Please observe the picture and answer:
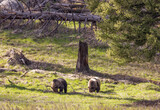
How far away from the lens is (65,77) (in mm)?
14664

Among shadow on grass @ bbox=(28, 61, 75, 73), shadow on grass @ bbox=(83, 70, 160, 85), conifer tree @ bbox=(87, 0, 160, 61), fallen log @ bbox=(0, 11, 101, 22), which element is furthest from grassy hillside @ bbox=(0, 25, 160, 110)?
fallen log @ bbox=(0, 11, 101, 22)

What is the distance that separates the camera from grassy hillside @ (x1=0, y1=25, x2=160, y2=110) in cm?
937

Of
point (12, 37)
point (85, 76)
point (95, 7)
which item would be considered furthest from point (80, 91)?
point (12, 37)

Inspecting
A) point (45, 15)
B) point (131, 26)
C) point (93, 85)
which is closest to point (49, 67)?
point (93, 85)

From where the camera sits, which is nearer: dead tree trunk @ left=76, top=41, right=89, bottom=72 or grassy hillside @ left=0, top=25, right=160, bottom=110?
grassy hillside @ left=0, top=25, right=160, bottom=110

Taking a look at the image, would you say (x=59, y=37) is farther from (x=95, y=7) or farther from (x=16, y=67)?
(x=95, y=7)

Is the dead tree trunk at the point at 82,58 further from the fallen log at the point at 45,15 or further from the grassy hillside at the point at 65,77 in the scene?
the fallen log at the point at 45,15

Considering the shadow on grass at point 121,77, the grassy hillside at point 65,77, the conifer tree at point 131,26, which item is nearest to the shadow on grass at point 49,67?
the grassy hillside at point 65,77

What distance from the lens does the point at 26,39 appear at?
77.4 feet

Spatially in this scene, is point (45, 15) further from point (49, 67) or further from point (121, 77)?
point (49, 67)

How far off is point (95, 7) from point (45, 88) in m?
5.28

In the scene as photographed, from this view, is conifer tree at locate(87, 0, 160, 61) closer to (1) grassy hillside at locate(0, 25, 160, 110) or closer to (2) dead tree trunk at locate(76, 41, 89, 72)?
(1) grassy hillside at locate(0, 25, 160, 110)

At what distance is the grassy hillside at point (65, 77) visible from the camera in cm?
937

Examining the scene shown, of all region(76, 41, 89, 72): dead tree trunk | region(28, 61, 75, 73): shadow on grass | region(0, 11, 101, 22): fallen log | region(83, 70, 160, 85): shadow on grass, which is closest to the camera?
region(0, 11, 101, 22): fallen log
